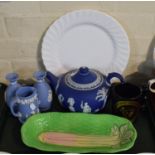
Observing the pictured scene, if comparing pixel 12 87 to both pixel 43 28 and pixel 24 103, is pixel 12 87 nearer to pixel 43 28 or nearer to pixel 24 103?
Result: pixel 24 103

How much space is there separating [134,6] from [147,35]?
101 millimetres

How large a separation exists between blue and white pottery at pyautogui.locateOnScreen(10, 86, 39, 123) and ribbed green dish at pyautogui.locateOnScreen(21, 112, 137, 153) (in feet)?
0.07

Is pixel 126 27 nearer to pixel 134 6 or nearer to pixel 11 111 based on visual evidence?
pixel 134 6

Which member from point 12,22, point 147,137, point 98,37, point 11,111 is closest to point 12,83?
point 11,111

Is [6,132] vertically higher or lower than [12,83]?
lower

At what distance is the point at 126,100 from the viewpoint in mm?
746

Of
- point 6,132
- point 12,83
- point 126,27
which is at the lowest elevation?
point 6,132

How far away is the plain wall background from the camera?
2.64 ft

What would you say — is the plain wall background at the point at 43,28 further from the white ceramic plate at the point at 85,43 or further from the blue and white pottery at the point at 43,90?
the blue and white pottery at the point at 43,90

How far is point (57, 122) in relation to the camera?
0.79 meters

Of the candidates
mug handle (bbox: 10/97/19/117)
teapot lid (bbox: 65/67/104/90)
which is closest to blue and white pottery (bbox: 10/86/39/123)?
mug handle (bbox: 10/97/19/117)

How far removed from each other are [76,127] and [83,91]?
10 cm

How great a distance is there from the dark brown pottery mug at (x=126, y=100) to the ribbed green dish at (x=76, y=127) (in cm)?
2

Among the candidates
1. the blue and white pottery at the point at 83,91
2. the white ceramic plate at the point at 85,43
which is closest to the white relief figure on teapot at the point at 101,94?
the blue and white pottery at the point at 83,91
